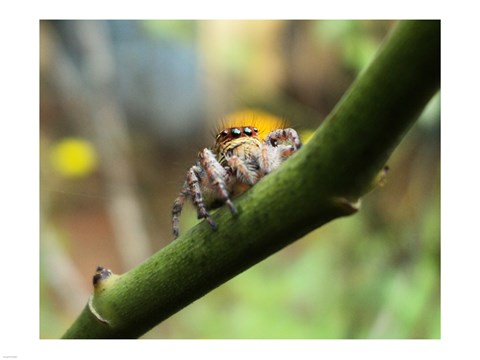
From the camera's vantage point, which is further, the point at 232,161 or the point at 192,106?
the point at 192,106

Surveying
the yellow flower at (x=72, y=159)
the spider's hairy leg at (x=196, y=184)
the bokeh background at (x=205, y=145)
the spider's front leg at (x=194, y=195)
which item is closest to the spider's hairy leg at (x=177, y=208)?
the spider's front leg at (x=194, y=195)

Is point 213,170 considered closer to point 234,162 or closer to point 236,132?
point 234,162

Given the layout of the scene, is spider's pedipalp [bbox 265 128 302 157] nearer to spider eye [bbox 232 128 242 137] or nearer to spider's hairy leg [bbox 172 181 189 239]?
spider eye [bbox 232 128 242 137]

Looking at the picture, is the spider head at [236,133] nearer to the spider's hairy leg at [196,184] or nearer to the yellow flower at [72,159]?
the spider's hairy leg at [196,184]

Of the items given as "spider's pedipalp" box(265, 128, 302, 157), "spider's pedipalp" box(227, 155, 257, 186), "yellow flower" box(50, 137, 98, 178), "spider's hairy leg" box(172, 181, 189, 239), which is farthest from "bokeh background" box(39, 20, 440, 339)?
"spider's pedipalp" box(227, 155, 257, 186)

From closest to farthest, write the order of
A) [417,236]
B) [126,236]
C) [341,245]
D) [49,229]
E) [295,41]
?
[417,236] → [341,245] → [49,229] → [295,41] → [126,236]

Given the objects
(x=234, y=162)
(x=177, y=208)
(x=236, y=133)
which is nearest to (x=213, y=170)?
(x=234, y=162)
